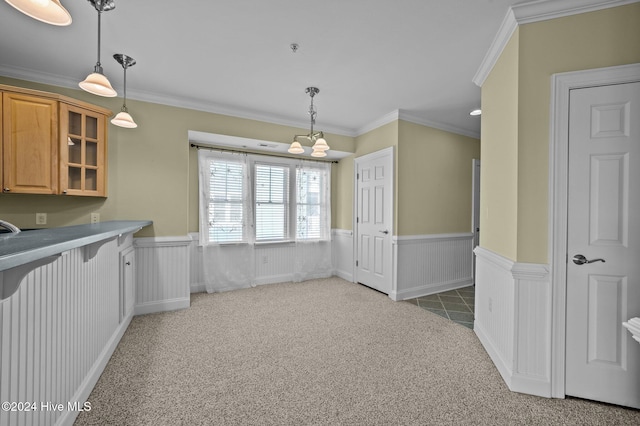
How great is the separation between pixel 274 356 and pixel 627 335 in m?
2.50

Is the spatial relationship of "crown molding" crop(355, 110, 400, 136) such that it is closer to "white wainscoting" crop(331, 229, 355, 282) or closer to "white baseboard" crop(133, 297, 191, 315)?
"white wainscoting" crop(331, 229, 355, 282)

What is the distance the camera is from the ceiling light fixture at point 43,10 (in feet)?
3.79

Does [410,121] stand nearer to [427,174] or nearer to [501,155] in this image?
[427,174]

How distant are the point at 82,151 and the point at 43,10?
2069mm

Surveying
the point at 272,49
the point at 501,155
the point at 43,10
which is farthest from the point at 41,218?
the point at 501,155

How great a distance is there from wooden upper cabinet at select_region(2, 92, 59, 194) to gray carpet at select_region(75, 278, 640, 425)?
169cm

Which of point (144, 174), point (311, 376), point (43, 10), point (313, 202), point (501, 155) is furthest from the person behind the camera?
point (313, 202)

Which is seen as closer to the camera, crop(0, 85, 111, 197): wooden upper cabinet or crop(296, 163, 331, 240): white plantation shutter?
crop(0, 85, 111, 197): wooden upper cabinet

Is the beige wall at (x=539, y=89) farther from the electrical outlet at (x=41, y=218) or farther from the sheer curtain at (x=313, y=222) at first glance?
the electrical outlet at (x=41, y=218)

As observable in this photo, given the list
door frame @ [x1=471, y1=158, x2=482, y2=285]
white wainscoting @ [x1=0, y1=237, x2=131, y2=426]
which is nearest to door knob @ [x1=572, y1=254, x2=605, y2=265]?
door frame @ [x1=471, y1=158, x2=482, y2=285]

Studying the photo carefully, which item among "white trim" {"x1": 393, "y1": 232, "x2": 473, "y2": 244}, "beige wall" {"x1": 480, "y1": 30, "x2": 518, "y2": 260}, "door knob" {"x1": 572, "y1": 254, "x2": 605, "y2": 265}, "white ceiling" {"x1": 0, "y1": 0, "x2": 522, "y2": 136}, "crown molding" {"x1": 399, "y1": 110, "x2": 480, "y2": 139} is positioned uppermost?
"white ceiling" {"x1": 0, "y1": 0, "x2": 522, "y2": 136}

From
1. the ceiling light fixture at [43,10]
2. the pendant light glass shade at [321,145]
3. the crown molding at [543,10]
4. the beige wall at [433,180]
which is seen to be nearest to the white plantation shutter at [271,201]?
the pendant light glass shade at [321,145]

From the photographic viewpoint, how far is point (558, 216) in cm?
191

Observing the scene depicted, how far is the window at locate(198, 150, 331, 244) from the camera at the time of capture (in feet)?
14.0
